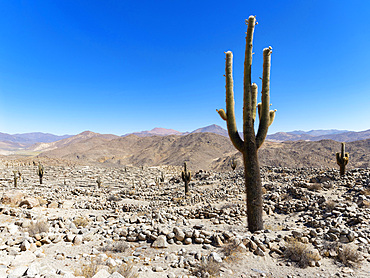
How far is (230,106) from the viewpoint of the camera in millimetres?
7316

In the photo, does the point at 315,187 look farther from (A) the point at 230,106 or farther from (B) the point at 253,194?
(A) the point at 230,106

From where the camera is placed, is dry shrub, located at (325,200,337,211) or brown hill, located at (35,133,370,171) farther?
brown hill, located at (35,133,370,171)

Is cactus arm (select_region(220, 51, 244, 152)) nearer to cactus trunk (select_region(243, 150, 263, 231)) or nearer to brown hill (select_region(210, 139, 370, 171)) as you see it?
cactus trunk (select_region(243, 150, 263, 231))

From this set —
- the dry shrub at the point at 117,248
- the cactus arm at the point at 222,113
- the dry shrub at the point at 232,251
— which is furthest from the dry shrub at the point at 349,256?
the dry shrub at the point at 117,248

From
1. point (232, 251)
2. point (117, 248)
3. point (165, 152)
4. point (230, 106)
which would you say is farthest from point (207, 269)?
point (165, 152)

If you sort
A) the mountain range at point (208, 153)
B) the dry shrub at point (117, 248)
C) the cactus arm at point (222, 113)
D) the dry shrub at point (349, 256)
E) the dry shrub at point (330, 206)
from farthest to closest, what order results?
the mountain range at point (208, 153), the dry shrub at point (330, 206), the cactus arm at point (222, 113), the dry shrub at point (117, 248), the dry shrub at point (349, 256)

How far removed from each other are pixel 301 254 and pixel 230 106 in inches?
192

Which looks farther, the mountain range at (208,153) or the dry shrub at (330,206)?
the mountain range at (208,153)

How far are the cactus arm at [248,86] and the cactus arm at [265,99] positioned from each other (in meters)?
0.38

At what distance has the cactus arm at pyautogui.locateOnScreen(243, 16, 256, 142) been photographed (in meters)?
6.93

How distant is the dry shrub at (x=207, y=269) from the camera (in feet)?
13.1

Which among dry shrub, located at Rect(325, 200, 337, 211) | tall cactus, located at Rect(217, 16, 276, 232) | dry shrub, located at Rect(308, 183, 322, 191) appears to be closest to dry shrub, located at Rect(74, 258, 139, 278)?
tall cactus, located at Rect(217, 16, 276, 232)

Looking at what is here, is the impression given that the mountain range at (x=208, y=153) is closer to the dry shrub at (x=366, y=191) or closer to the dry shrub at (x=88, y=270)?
the dry shrub at (x=366, y=191)

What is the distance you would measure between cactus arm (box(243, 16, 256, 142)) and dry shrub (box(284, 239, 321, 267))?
11.2 feet
